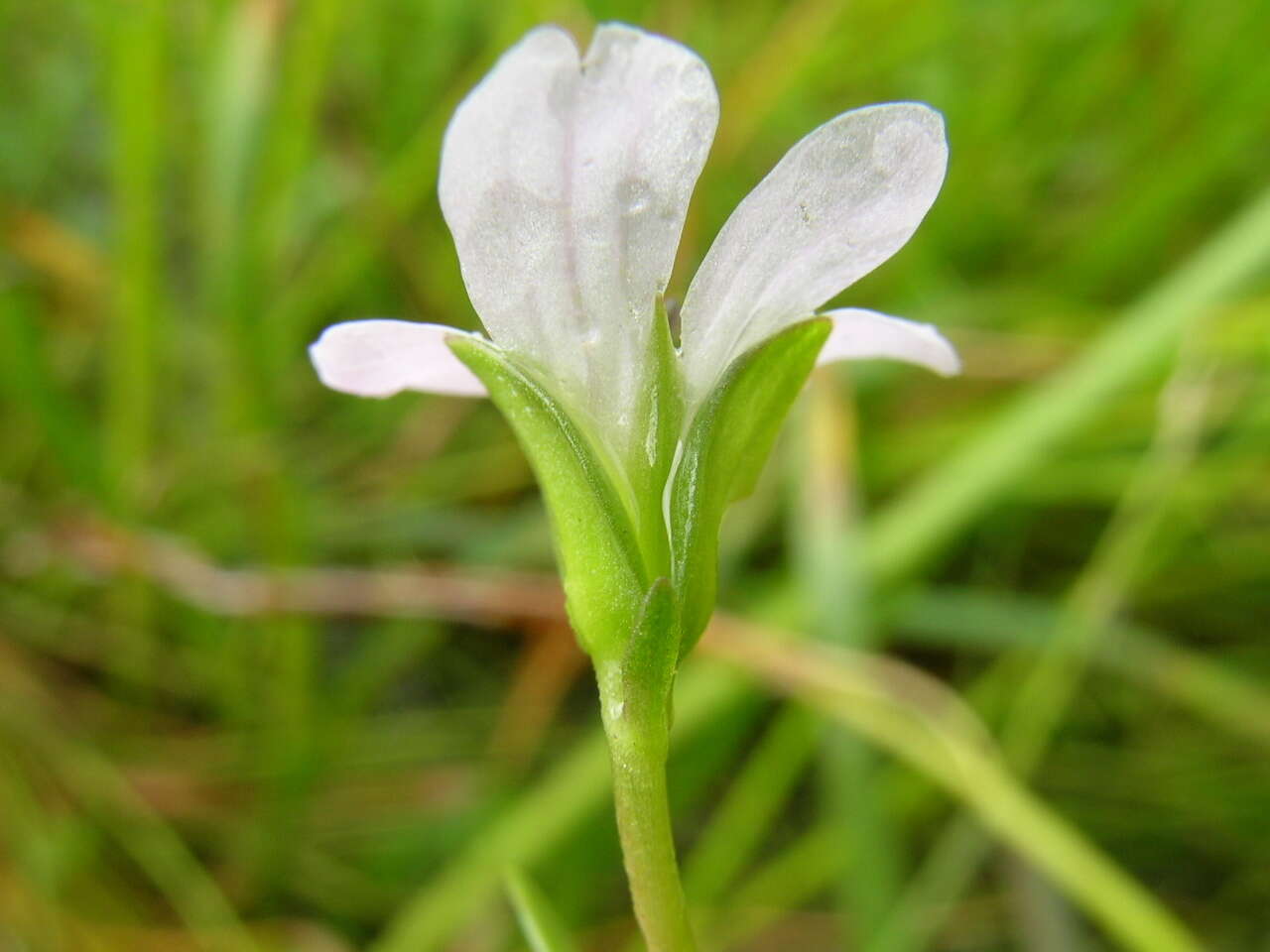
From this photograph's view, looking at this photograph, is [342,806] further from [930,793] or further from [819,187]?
[819,187]

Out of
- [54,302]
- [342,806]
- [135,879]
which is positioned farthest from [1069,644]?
[54,302]

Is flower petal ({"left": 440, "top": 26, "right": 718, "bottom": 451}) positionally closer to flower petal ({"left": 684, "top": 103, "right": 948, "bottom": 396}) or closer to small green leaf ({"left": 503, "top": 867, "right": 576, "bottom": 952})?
flower petal ({"left": 684, "top": 103, "right": 948, "bottom": 396})

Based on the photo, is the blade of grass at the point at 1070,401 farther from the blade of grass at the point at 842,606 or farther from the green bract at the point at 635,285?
the green bract at the point at 635,285

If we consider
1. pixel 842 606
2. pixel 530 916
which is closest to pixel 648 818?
pixel 530 916

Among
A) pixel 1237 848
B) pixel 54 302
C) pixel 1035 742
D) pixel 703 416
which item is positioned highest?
pixel 703 416

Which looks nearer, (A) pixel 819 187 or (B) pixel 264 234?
(A) pixel 819 187

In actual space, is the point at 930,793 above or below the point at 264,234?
below

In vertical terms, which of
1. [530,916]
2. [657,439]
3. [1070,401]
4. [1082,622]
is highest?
[657,439]

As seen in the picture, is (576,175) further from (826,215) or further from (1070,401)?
(1070,401)
